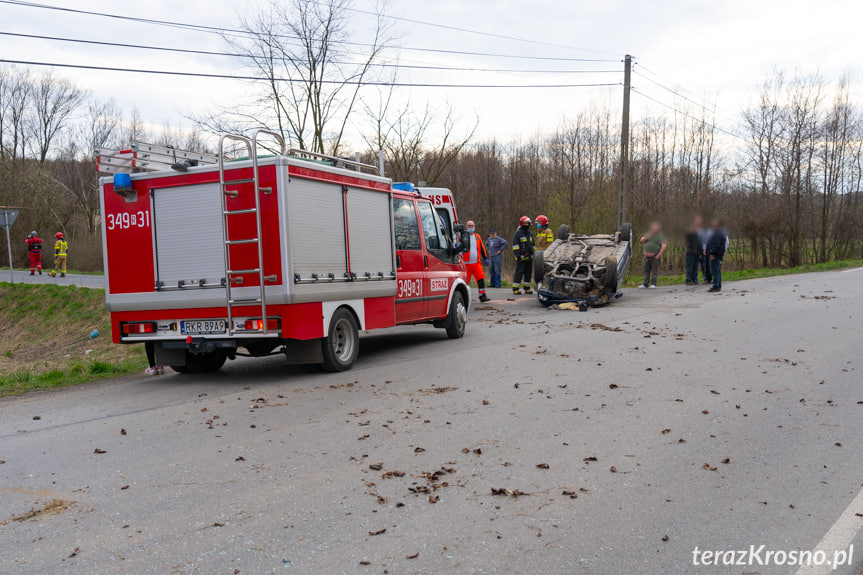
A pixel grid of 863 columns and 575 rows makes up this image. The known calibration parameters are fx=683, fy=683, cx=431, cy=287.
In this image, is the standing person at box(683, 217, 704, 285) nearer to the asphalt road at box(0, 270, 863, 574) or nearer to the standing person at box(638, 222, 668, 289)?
the standing person at box(638, 222, 668, 289)

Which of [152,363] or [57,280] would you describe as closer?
[152,363]

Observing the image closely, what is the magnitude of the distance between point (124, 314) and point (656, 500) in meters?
6.79

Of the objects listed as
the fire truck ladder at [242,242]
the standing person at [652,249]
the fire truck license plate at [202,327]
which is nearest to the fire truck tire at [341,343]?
the fire truck ladder at [242,242]

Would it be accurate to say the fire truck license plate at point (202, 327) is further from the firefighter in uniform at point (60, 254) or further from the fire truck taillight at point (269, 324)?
the firefighter in uniform at point (60, 254)

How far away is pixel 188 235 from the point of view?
Answer: 8.09 meters

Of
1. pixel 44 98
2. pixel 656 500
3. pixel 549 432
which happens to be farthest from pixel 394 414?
pixel 44 98

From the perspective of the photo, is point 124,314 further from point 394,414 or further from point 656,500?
point 656,500

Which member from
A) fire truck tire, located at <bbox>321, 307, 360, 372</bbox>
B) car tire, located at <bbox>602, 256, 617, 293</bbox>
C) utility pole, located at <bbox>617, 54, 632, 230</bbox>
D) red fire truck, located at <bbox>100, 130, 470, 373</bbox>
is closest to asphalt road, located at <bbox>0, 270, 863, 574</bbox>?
fire truck tire, located at <bbox>321, 307, 360, 372</bbox>

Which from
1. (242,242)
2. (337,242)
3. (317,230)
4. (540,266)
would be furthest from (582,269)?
(242,242)

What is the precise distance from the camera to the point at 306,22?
25.5m

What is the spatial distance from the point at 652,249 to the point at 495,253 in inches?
200

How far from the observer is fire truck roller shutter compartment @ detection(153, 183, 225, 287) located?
7961mm

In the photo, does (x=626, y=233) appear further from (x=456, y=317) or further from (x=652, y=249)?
(x=456, y=317)

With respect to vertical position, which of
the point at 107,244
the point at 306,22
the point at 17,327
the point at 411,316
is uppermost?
the point at 306,22
